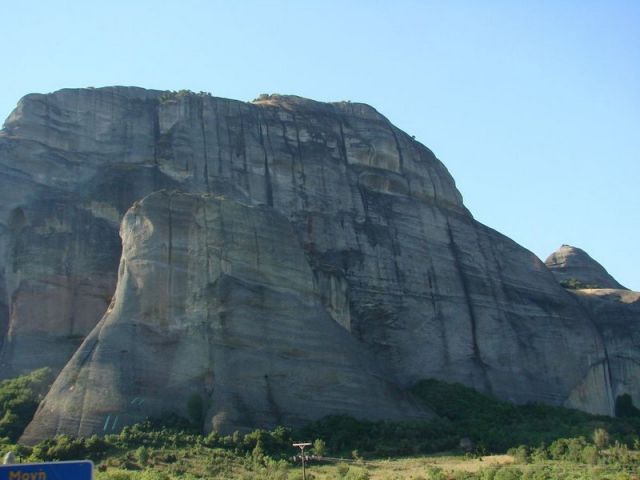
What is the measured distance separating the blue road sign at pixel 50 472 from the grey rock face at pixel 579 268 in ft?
234

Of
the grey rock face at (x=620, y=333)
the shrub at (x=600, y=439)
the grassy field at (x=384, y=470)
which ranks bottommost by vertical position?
the grassy field at (x=384, y=470)

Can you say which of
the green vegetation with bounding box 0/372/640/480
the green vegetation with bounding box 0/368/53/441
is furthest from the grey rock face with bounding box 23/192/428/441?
the green vegetation with bounding box 0/368/53/441

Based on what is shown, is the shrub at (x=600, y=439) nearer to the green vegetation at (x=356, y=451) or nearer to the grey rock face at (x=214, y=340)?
the green vegetation at (x=356, y=451)

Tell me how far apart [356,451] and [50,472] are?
106ft

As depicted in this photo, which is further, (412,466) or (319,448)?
(319,448)

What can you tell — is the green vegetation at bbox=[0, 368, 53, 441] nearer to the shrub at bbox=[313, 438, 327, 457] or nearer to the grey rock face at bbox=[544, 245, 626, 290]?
the shrub at bbox=[313, 438, 327, 457]

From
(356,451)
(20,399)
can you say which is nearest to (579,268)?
(356,451)

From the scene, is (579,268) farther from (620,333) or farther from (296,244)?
(296,244)

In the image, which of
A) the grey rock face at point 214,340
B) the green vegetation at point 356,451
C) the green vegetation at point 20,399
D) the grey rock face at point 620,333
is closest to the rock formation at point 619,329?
the grey rock face at point 620,333

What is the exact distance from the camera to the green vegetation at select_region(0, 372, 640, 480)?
124ft

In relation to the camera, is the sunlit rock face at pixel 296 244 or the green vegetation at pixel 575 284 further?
the green vegetation at pixel 575 284

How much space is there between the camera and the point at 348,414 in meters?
44.8

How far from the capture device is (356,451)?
41.0 meters

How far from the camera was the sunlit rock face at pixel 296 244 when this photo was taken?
159ft
